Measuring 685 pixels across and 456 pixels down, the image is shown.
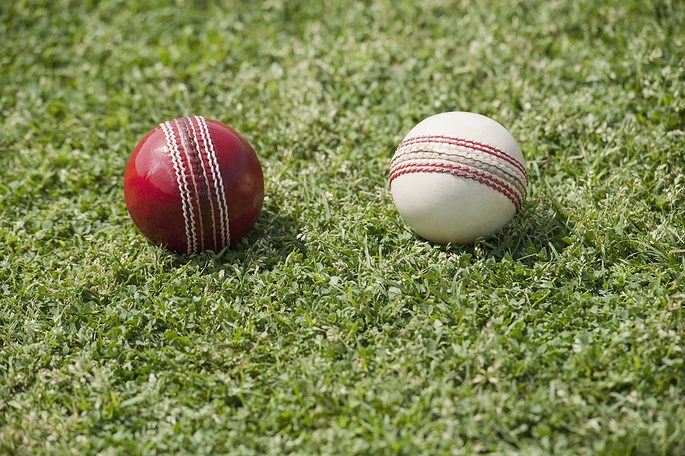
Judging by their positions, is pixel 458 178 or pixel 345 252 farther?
pixel 345 252

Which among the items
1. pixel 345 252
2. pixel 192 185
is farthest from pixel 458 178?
pixel 192 185

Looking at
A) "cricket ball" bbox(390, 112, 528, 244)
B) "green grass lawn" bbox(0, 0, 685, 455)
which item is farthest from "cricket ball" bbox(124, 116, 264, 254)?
"cricket ball" bbox(390, 112, 528, 244)

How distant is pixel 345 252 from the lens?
16.5 ft

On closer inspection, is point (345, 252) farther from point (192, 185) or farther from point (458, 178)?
point (192, 185)

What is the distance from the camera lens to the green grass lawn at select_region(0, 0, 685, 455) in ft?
13.2

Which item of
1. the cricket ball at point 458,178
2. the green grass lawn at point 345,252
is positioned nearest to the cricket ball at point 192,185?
the green grass lawn at point 345,252

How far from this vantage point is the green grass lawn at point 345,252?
404 cm

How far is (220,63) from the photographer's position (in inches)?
279

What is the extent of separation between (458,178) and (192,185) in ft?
5.12

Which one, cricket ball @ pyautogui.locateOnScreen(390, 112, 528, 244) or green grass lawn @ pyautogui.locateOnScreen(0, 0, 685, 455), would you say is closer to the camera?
green grass lawn @ pyautogui.locateOnScreen(0, 0, 685, 455)

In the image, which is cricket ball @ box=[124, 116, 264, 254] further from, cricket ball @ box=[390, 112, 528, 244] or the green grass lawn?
cricket ball @ box=[390, 112, 528, 244]

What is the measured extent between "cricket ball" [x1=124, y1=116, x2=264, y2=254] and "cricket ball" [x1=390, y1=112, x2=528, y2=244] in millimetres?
961

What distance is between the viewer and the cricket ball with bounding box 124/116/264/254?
476cm

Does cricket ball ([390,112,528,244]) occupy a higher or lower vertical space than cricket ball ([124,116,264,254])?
higher
